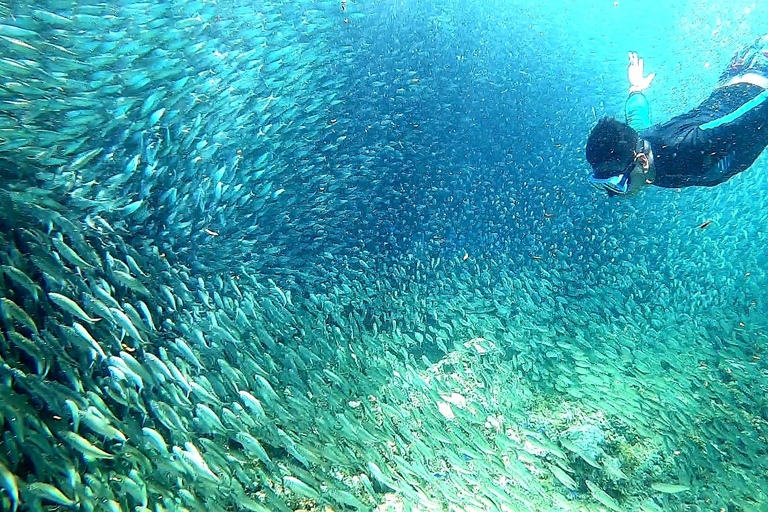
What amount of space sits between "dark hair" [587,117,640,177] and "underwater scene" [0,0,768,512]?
0.14 metres

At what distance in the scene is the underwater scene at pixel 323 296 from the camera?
371 cm

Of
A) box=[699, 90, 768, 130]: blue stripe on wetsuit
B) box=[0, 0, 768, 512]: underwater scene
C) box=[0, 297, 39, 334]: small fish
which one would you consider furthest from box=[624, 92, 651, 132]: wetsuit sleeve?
box=[0, 297, 39, 334]: small fish

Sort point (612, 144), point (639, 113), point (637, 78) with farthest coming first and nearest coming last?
point (637, 78) < point (639, 113) < point (612, 144)

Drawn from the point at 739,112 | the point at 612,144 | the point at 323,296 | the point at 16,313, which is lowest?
the point at 323,296

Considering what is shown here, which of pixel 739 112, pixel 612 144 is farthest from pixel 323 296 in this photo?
pixel 739 112

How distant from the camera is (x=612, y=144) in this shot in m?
3.62

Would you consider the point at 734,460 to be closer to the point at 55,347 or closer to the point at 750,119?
the point at 750,119

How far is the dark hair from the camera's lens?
361cm

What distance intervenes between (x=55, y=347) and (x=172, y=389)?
41.7 inches

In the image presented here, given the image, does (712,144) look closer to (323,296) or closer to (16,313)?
(323,296)

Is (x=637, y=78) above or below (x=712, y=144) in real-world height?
above

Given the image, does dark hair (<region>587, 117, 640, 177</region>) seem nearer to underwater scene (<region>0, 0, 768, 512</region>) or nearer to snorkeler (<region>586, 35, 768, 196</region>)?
snorkeler (<region>586, 35, 768, 196</region>)

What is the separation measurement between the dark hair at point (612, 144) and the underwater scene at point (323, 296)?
0.14 metres

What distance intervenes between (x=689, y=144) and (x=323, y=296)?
20.4 feet
